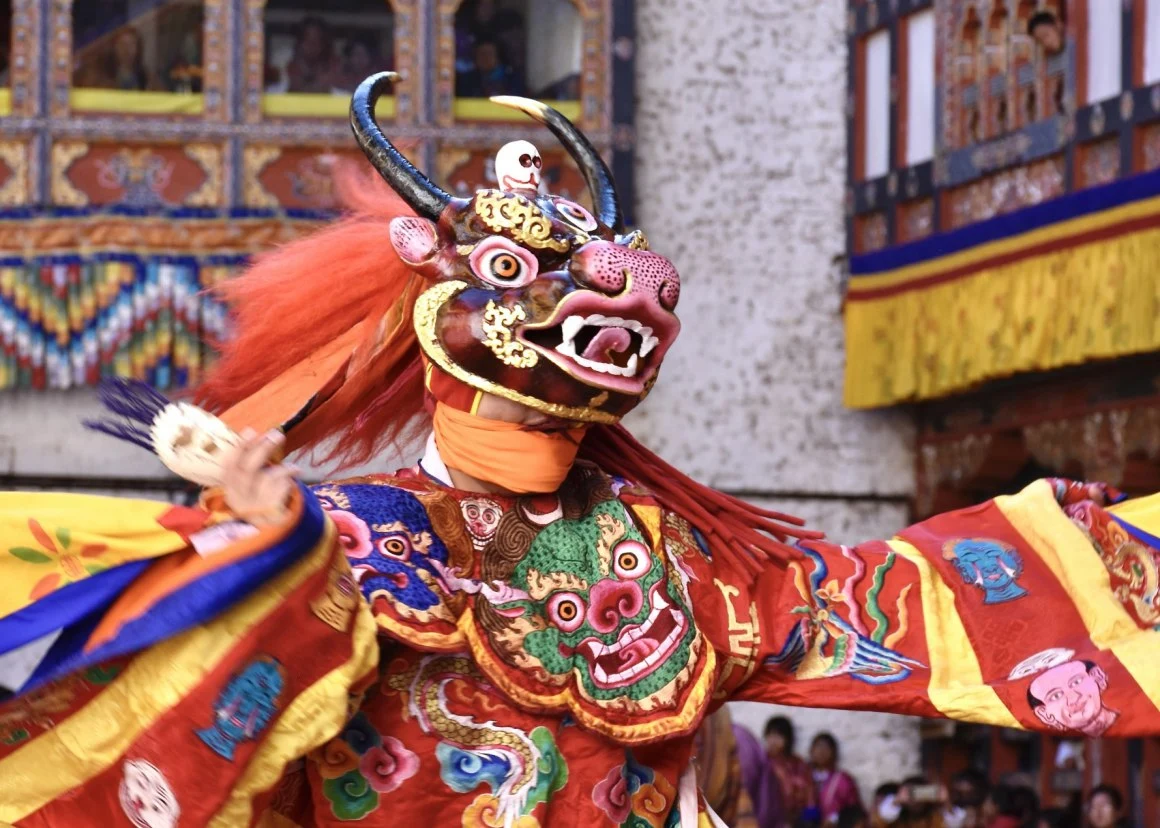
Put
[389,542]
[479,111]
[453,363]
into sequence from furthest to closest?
1. [479,111]
2. [453,363]
3. [389,542]

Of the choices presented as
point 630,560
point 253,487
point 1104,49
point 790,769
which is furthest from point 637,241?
point 790,769

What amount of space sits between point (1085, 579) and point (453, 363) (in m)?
1.10

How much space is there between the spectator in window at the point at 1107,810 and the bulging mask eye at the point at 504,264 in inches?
172

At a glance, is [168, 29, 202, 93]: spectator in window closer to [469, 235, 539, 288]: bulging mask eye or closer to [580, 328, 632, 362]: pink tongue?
[469, 235, 539, 288]: bulging mask eye

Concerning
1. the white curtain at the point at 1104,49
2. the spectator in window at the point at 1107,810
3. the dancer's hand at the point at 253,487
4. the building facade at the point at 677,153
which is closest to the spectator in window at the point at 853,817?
the building facade at the point at 677,153

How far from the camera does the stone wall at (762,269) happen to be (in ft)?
33.7

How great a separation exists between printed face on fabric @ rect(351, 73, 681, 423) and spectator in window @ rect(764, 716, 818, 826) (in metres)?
5.68

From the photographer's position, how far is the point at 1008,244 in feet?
29.4

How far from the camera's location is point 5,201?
32.9ft

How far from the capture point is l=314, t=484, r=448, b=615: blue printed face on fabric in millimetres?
3412

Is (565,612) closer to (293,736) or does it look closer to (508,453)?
(508,453)

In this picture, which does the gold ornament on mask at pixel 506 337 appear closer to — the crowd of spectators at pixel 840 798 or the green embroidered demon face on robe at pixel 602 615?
the green embroidered demon face on robe at pixel 602 615

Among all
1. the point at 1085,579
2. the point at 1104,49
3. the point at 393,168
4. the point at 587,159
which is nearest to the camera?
the point at 393,168

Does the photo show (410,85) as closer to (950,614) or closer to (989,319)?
(989,319)
